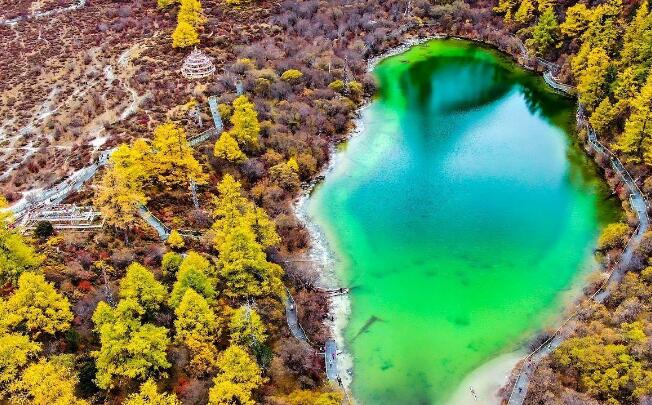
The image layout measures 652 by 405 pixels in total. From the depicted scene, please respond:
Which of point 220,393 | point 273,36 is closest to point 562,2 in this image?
point 273,36

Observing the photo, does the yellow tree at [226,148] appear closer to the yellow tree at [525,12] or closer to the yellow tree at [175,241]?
the yellow tree at [175,241]

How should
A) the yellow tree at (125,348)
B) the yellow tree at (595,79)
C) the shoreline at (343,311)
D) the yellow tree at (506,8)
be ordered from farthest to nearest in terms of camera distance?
the yellow tree at (506,8), the yellow tree at (595,79), the shoreline at (343,311), the yellow tree at (125,348)

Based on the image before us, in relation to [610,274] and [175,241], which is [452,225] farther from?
[175,241]

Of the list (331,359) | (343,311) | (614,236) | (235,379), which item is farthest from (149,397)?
(614,236)

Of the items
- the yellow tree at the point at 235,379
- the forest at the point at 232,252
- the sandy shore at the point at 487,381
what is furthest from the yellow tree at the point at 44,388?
the sandy shore at the point at 487,381

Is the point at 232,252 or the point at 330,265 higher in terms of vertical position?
the point at 232,252

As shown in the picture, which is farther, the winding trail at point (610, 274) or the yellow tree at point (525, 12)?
the yellow tree at point (525, 12)

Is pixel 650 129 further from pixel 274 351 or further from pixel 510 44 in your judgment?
pixel 274 351
